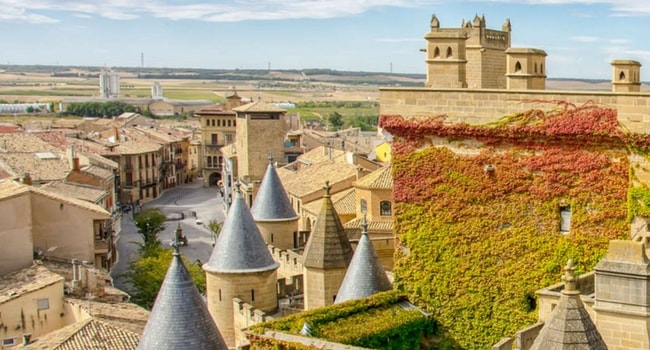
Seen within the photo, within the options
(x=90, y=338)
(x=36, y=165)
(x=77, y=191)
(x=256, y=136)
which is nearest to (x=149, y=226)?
(x=36, y=165)

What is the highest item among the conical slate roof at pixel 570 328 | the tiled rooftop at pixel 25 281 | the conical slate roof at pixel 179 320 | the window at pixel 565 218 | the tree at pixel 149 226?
the window at pixel 565 218

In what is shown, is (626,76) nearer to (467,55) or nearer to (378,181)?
(467,55)

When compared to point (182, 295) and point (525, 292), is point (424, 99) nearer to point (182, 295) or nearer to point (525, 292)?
point (525, 292)

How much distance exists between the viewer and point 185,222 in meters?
87.2

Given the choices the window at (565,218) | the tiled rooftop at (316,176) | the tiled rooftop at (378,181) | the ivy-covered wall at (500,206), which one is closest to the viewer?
the ivy-covered wall at (500,206)

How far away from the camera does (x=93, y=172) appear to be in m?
69.8

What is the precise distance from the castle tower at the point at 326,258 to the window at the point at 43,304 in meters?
13.2

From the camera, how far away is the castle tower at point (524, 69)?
2339 cm

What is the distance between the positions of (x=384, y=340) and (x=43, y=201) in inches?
1074

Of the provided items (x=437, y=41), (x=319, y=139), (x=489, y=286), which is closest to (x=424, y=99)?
(x=437, y=41)

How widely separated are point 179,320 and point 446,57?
8.69 m

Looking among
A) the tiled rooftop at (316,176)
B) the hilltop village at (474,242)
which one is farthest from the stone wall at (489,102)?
the tiled rooftop at (316,176)

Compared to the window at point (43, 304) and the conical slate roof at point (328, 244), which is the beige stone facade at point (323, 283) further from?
the window at point (43, 304)

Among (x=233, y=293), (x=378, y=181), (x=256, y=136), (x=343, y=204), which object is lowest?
(x=343, y=204)
